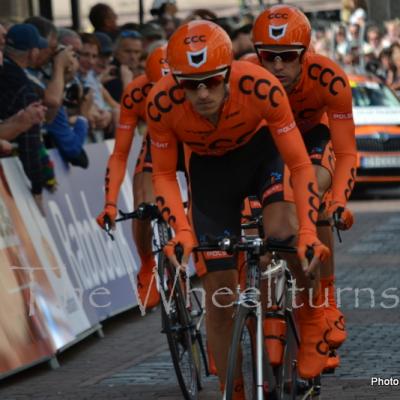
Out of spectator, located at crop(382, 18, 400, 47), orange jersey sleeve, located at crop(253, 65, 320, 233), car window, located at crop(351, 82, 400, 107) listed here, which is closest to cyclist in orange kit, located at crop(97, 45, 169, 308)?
orange jersey sleeve, located at crop(253, 65, 320, 233)

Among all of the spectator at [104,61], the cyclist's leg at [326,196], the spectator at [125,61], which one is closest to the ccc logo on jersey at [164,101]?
the cyclist's leg at [326,196]

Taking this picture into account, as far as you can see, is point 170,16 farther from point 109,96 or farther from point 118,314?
point 118,314

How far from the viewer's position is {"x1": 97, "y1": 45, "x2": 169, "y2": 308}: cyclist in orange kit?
9695 millimetres

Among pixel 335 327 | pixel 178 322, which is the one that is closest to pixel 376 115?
pixel 178 322

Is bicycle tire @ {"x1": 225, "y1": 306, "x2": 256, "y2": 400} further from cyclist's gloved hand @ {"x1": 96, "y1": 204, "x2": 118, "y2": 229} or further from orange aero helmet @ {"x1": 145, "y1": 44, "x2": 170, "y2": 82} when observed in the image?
orange aero helmet @ {"x1": 145, "y1": 44, "x2": 170, "y2": 82}

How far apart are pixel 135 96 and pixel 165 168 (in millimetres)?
2813

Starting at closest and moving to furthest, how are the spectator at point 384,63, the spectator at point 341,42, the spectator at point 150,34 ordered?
the spectator at point 150,34
the spectator at point 384,63
the spectator at point 341,42

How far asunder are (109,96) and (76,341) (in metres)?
4.72

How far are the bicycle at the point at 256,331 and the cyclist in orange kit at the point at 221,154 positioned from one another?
0.57 ft

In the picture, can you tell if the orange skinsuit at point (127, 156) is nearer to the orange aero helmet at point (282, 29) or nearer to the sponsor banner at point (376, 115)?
the orange aero helmet at point (282, 29)

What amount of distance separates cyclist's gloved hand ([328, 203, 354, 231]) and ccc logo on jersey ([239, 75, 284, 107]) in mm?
908

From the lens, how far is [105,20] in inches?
662

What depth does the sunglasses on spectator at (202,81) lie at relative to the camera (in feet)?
21.9

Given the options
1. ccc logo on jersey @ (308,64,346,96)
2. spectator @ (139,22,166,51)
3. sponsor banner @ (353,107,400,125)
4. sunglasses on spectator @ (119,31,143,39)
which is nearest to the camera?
ccc logo on jersey @ (308,64,346,96)
